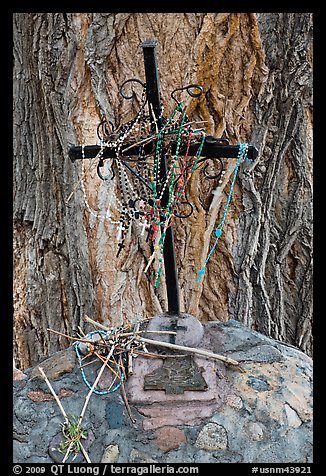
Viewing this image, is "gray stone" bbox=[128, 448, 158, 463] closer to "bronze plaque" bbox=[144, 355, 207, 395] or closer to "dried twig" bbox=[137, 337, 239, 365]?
"bronze plaque" bbox=[144, 355, 207, 395]

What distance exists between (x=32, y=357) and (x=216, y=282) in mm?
1031

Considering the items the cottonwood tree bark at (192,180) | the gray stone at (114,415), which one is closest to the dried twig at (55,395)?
the gray stone at (114,415)

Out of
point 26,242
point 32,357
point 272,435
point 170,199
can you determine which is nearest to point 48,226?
point 26,242

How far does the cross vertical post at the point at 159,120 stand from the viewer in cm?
127

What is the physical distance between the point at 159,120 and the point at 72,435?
840mm

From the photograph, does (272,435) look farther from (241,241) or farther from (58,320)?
(58,320)

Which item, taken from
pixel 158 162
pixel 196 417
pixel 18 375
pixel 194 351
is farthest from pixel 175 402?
pixel 158 162

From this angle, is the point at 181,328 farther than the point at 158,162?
Yes

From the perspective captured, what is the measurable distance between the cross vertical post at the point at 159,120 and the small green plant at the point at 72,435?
45 cm

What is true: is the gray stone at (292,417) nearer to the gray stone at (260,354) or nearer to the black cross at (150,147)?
the gray stone at (260,354)

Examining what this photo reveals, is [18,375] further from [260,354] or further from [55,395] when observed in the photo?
[260,354]

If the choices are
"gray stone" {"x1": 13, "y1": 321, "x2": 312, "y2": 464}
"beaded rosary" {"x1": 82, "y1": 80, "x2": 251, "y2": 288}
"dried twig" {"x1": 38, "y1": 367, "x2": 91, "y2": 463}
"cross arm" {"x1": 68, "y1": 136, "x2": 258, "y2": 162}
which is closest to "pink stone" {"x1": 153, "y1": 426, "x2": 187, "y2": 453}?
"gray stone" {"x1": 13, "y1": 321, "x2": 312, "y2": 464}

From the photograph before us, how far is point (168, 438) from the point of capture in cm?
123

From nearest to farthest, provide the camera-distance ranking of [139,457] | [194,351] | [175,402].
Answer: [139,457] → [175,402] → [194,351]
